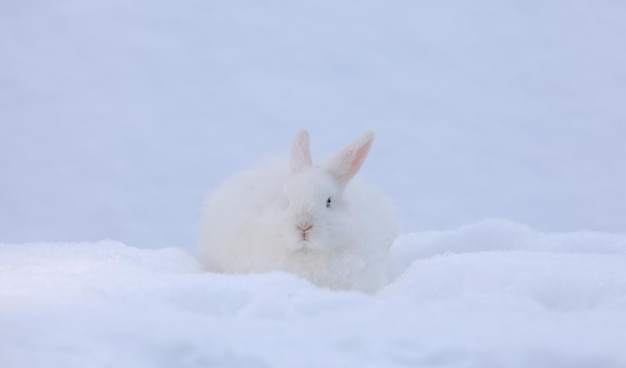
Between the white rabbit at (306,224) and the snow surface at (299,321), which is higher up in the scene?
the white rabbit at (306,224)

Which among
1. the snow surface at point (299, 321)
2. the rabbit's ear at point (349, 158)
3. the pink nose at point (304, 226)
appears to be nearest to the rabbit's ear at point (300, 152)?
the rabbit's ear at point (349, 158)

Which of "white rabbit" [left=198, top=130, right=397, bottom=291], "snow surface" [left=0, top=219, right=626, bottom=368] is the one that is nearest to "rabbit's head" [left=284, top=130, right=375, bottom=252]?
"white rabbit" [left=198, top=130, right=397, bottom=291]

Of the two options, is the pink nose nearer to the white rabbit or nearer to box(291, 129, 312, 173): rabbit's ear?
the white rabbit

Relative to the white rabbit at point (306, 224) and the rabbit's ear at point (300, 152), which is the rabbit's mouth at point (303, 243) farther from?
the rabbit's ear at point (300, 152)

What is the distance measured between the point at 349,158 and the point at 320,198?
1.02ft

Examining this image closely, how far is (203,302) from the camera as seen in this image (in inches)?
108

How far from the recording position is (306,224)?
4.14 meters

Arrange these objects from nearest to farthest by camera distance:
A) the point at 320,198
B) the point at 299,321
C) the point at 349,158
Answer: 1. the point at 299,321
2. the point at 320,198
3. the point at 349,158

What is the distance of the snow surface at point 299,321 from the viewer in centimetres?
221

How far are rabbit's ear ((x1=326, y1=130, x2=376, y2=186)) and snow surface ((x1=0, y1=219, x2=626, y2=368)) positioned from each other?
0.98m

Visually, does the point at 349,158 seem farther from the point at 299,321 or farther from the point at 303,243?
the point at 299,321

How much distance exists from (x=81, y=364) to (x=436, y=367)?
96 centimetres

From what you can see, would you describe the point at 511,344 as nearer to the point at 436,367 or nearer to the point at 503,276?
the point at 436,367

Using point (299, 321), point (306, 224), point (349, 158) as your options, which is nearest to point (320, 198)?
point (306, 224)
